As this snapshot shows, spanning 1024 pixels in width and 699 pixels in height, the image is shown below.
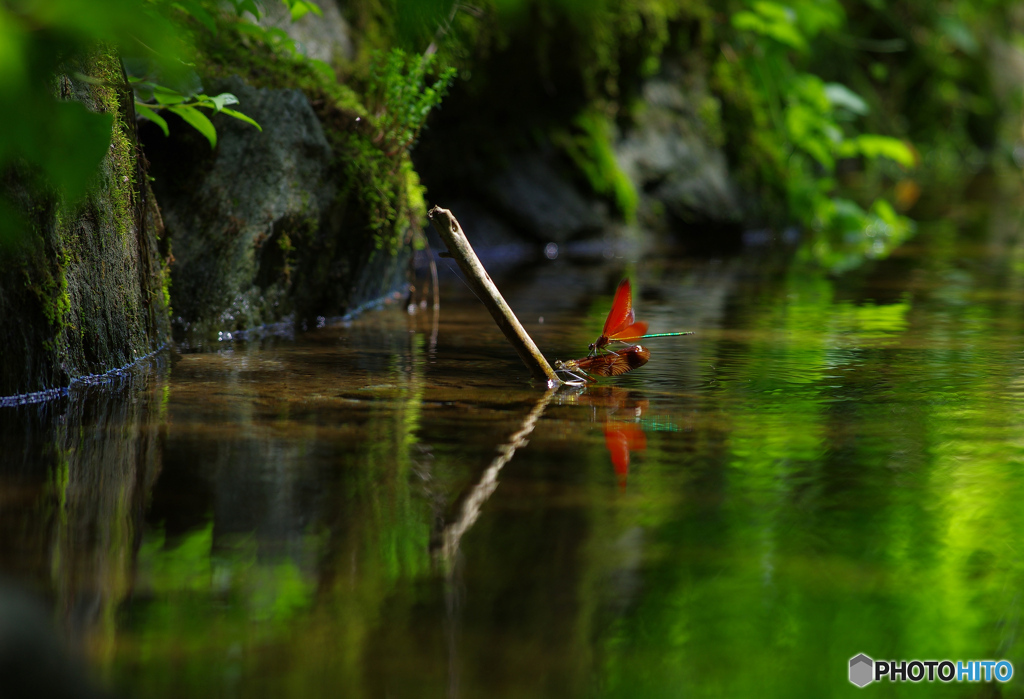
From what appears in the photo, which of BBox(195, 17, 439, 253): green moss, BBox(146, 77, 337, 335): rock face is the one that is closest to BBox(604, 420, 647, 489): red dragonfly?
BBox(146, 77, 337, 335): rock face

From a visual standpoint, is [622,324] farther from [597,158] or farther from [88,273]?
[597,158]

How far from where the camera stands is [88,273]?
2.90 metres

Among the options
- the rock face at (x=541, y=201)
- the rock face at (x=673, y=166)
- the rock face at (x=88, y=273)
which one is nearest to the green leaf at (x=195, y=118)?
the rock face at (x=88, y=273)

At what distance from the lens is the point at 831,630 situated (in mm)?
1467

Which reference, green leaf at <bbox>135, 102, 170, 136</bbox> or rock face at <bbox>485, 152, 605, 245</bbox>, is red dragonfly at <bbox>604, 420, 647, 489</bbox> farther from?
rock face at <bbox>485, 152, 605, 245</bbox>

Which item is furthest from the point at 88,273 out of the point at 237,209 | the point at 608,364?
the point at 608,364

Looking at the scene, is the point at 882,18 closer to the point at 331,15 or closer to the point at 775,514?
the point at 331,15

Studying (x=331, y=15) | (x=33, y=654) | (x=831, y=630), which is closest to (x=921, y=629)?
(x=831, y=630)

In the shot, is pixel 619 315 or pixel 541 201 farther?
pixel 541 201

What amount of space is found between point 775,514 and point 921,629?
1.50 feet

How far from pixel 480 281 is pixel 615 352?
18.6 inches

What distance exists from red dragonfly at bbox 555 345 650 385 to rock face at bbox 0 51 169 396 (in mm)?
1312

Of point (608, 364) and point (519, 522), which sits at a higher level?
point (608, 364)

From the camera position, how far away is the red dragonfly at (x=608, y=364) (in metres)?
3.05
